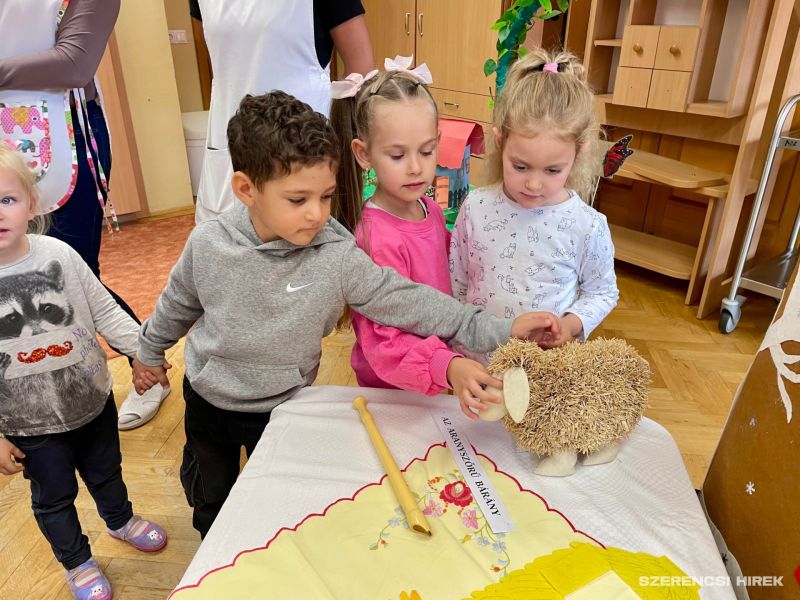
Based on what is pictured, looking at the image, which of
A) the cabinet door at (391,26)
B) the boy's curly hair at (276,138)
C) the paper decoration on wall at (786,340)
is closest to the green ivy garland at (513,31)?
the boy's curly hair at (276,138)

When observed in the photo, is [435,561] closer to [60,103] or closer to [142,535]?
[142,535]

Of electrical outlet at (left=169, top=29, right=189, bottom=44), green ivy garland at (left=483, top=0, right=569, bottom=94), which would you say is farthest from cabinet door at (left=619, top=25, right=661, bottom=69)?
electrical outlet at (left=169, top=29, right=189, bottom=44)

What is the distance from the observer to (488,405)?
74cm

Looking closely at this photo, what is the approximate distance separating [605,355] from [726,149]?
2281mm

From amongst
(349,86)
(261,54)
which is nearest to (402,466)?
(349,86)

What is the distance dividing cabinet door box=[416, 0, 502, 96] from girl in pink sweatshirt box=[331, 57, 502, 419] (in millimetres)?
2272

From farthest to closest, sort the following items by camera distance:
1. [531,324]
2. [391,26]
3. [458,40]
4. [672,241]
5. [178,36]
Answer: [178,36], [391,26], [458,40], [672,241], [531,324]

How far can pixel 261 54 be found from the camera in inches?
53.0

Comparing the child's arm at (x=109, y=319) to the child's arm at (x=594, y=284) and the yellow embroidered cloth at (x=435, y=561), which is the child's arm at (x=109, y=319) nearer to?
the yellow embroidered cloth at (x=435, y=561)

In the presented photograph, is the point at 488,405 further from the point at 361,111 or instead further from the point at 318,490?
the point at 361,111

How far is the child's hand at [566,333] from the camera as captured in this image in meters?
0.87

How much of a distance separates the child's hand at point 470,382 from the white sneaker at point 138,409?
120 cm

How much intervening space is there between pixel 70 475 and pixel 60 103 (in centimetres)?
86

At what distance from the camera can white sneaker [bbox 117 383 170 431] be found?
68.2 inches
